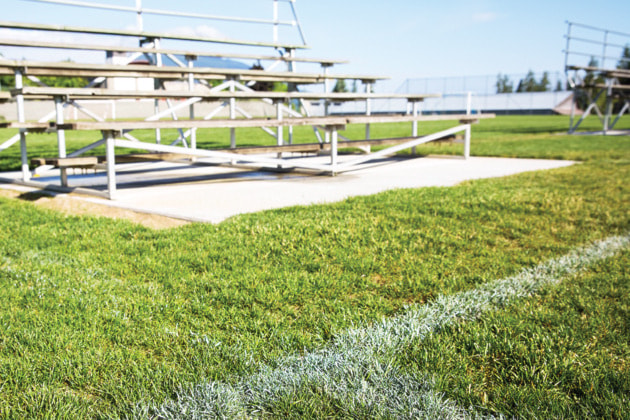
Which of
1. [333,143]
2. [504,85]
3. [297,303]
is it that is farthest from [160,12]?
[504,85]

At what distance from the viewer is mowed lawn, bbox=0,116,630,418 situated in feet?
6.79

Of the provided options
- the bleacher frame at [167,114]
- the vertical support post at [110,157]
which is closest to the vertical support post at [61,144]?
the bleacher frame at [167,114]

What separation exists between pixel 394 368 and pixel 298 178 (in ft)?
18.8

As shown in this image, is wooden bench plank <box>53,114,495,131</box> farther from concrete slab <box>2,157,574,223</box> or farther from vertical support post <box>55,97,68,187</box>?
concrete slab <box>2,157,574,223</box>

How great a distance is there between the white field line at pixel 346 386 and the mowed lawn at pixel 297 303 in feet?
0.15

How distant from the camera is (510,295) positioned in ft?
10.2

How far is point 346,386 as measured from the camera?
6.85ft

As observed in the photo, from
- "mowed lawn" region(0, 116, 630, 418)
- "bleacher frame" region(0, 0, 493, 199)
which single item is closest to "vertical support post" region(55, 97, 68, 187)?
"bleacher frame" region(0, 0, 493, 199)

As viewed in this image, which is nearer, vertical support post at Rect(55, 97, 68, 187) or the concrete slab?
the concrete slab

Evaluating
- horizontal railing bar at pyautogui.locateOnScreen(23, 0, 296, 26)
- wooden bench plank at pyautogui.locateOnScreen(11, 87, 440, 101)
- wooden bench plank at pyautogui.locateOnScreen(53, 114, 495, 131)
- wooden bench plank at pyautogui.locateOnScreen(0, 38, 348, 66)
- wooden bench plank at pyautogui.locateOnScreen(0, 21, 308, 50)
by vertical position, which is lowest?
wooden bench plank at pyautogui.locateOnScreen(53, 114, 495, 131)

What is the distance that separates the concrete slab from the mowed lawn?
68 centimetres

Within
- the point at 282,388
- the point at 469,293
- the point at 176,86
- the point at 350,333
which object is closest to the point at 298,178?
the point at 469,293

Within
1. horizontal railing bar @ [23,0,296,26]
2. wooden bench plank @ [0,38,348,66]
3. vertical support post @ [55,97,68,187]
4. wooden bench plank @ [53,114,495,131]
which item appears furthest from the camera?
horizontal railing bar @ [23,0,296,26]

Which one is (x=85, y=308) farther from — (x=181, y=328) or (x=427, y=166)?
(x=427, y=166)
